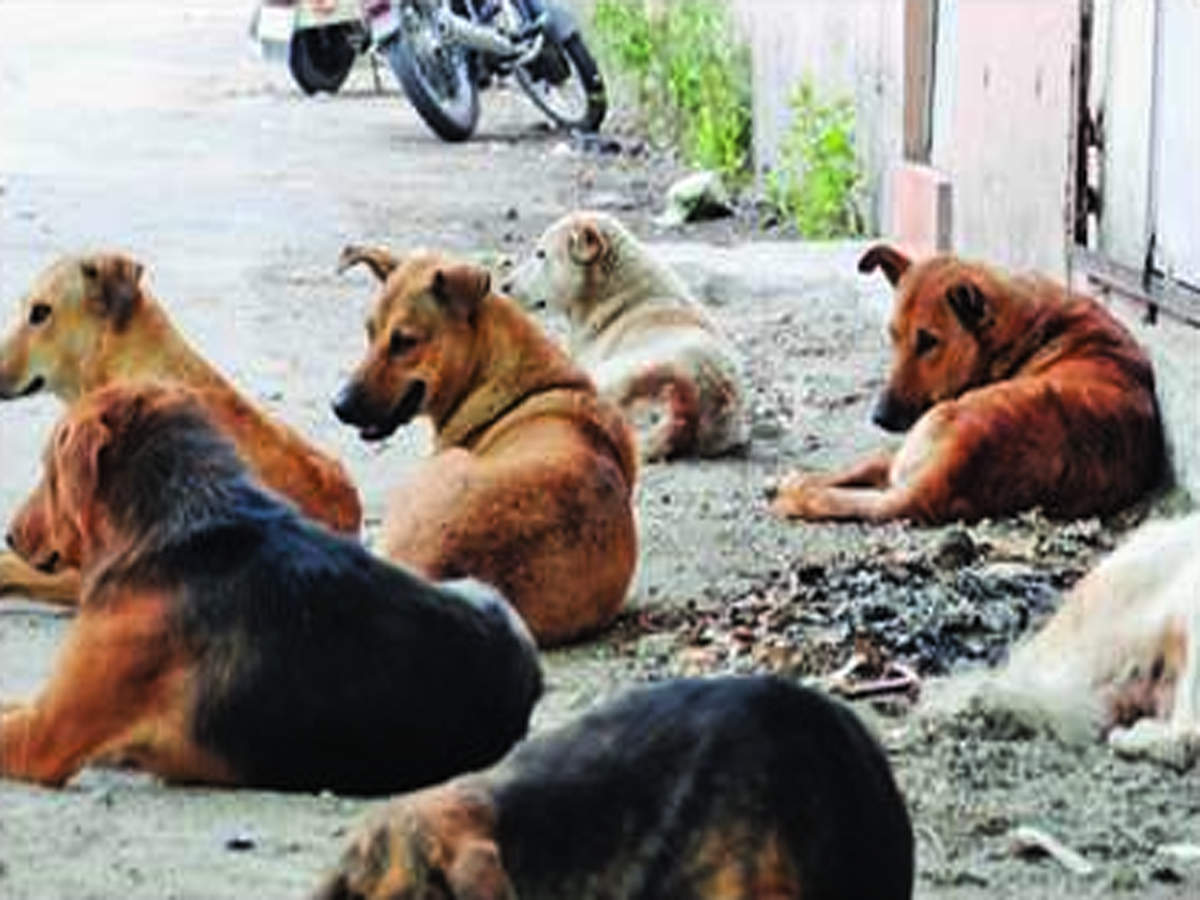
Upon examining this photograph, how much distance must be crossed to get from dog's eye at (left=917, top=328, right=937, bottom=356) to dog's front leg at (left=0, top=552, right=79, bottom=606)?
2.59m

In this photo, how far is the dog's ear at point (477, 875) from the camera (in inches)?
158

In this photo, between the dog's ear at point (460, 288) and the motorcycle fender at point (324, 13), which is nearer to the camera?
the dog's ear at point (460, 288)

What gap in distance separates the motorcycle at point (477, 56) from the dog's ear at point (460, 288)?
39.8 ft

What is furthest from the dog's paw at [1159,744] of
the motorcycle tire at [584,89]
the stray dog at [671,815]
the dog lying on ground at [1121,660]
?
the motorcycle tire at [584,89]

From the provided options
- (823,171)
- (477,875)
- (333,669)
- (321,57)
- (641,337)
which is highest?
(477,875)

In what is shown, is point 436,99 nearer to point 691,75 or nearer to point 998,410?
point 691,75

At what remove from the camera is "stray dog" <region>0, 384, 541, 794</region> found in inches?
231

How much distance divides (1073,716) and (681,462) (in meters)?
3.67

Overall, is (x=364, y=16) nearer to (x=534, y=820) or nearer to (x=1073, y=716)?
(x=1073, y=716)

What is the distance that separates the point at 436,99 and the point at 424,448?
34.4 feet

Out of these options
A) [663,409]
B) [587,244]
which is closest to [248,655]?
[663,409]

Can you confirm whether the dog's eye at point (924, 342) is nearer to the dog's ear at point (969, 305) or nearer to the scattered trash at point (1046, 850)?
the dog's ear at point (969, 305)

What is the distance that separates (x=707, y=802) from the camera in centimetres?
436

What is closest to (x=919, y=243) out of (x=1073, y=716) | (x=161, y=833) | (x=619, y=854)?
(x=1073, y=716)
